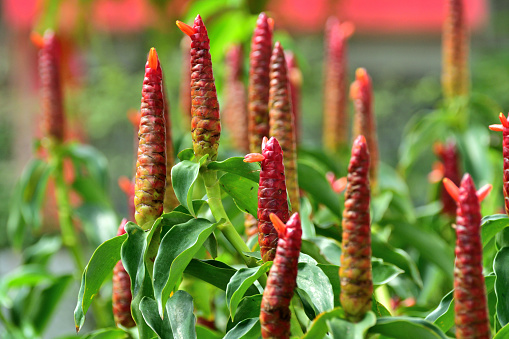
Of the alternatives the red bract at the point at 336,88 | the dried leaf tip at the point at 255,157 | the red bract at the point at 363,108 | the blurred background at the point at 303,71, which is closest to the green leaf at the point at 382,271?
the dried leaf tip at the point at 255,157

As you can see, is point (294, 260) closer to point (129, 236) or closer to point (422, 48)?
point (129, 236)

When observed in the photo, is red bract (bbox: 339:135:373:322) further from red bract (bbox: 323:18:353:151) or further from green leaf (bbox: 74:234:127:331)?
red bract (bbox: 323:18:353:151)

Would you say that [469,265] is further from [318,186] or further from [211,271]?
[318,186]

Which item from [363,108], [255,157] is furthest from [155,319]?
[363,108]

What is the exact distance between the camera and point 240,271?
0.37 meters

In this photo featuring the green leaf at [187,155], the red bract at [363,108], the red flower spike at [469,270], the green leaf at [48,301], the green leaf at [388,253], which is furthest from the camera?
the green leaf at [48,301]

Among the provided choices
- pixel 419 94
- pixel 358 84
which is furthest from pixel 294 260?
pixel 419 94

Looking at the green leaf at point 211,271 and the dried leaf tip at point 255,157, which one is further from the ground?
the dried leaf tip at point 255,157

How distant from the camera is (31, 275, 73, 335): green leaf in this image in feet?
2.62

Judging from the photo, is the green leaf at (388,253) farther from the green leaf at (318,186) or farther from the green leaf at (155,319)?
the green leaf at (155,319)

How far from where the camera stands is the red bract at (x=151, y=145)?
1.29 feet

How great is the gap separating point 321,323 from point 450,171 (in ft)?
1.65

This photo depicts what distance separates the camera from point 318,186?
0.60 m

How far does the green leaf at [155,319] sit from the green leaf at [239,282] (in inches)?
1.9
